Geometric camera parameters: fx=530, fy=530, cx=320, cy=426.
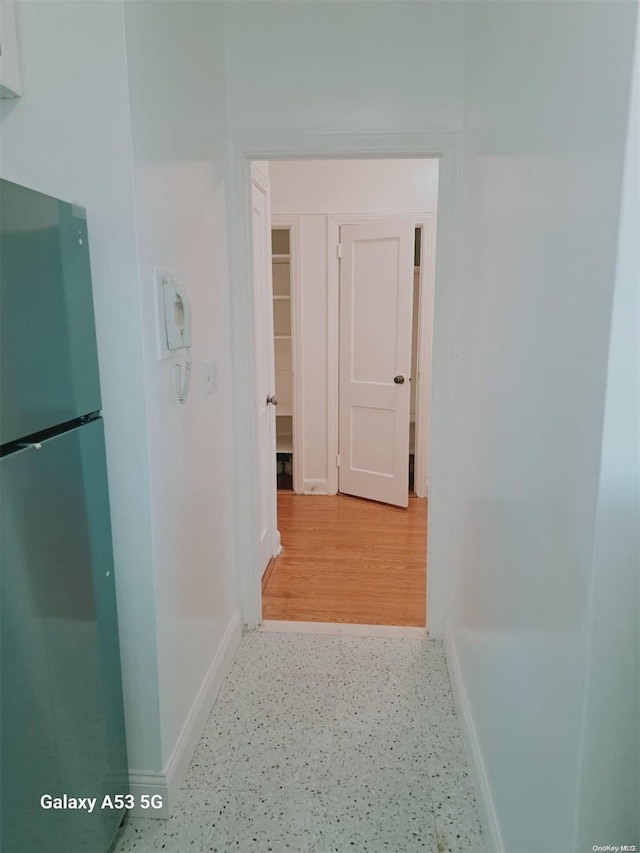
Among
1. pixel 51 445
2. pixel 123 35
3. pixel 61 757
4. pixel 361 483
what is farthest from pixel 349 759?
pixel 361 483

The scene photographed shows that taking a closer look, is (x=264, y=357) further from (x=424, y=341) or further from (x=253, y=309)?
(x=424, y=341)

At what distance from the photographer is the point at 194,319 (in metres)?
1.72

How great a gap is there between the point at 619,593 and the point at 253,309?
5.89ft

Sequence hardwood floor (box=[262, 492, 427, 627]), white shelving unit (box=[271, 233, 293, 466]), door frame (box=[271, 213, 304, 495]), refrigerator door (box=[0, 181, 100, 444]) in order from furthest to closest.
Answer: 1. white shelving unit (box=[271, 233, 293, 466])
2. door frame (box=[271, 213, 304, 495])
3. hardwood floor (box=[262, 492, 427, 627])
4. refrigerator door (box=[0, 181, 100, 444])

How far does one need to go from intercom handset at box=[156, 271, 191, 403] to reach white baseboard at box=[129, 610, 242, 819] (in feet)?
3.37

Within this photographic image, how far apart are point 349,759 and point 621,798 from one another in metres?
1.05

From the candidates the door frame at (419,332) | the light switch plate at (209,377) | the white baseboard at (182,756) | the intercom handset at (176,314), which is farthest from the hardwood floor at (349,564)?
the intercom handset at (176,314)

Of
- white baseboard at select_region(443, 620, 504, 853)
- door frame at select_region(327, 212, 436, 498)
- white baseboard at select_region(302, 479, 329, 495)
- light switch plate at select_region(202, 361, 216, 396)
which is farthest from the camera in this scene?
white baseboard at select_region(302, 479, 329, 495)

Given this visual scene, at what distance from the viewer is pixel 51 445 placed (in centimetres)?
110

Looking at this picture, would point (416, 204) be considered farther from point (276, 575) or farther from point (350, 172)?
point (276, 575)

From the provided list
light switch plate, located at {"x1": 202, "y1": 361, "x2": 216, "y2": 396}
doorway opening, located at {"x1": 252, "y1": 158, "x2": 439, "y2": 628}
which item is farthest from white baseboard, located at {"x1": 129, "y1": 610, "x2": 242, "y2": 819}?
doorway opening, located at {"x1": 252, "y1": 158, "x2": 439, "y2": 628}

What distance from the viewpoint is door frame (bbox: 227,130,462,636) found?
2064 millimetres

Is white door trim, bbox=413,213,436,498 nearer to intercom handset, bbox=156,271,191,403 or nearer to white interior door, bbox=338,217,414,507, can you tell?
white interior door, bbox=338,217,414,507

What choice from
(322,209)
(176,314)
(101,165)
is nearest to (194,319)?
(176,314)
